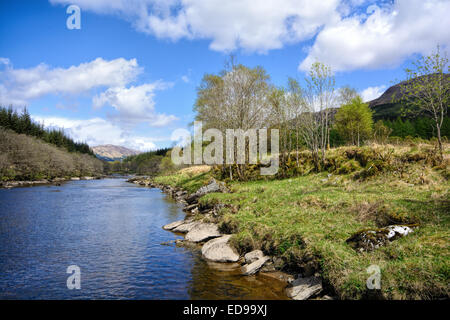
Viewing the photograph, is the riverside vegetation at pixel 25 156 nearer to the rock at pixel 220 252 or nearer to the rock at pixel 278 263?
the rock at pixel 220 252

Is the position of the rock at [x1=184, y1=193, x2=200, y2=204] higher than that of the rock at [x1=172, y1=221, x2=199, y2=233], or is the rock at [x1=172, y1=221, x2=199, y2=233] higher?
the rock at [x1=184, y1=193, x2=200, y2=204]

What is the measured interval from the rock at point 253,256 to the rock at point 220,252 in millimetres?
776

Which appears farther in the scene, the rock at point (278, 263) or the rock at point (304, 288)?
the rock at point (278, 263)

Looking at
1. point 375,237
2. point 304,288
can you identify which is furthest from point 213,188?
point 375,237

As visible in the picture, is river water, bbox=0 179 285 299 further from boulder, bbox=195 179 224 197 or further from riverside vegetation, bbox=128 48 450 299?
boulder, bbox=195 179 224 197

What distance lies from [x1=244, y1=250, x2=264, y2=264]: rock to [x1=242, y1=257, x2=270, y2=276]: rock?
382 millimetres

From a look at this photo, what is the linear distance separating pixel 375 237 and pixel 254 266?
198 inches

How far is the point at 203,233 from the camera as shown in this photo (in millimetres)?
17453

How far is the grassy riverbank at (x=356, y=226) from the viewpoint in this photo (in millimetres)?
8016

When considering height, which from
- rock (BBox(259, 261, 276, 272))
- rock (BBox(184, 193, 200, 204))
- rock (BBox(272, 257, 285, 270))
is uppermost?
rock (BBox(184, 193, 200, 204))

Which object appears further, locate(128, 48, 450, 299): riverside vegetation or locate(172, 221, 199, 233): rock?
locate(172, 221, 199, 233): rock

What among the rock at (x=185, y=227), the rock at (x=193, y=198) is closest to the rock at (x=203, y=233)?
the rock at (x=185, y=227)

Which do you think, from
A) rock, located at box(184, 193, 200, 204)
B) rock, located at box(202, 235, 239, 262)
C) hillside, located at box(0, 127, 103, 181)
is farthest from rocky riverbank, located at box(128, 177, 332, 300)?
hillside, located at box(0, 127, 103, 181)

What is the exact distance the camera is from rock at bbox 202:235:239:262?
13432 mm
